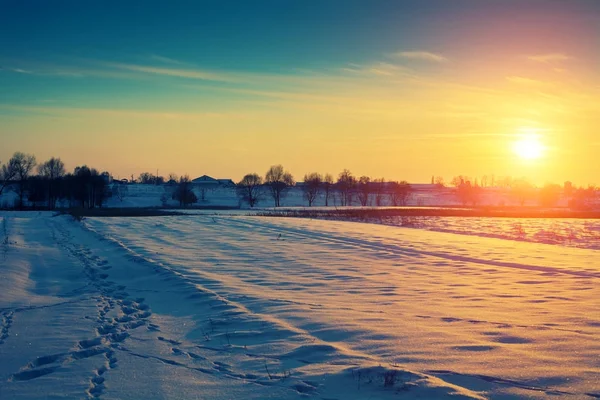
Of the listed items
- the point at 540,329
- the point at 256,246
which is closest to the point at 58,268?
the point at 256,246

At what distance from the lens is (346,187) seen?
135375mm

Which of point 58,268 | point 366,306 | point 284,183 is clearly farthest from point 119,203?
point 366,306

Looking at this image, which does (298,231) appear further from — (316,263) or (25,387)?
(25,387)

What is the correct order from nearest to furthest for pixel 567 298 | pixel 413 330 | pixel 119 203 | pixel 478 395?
pixel 478 395, pixel 413 330, pixel 567 298, pixel 119 203

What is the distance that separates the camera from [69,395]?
5.78 meters

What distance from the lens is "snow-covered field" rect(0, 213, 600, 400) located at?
6043 millimetres

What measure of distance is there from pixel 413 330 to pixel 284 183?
12665 cm

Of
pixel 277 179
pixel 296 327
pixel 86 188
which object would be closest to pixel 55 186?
pixel 86 188

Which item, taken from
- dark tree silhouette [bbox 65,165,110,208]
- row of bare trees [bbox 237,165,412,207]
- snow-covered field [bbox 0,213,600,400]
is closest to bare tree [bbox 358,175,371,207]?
row of bare trees [bbox 237,165,412,207]

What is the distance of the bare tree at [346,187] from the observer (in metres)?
135

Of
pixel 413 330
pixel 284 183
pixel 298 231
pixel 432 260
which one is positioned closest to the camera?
pixel 413 330

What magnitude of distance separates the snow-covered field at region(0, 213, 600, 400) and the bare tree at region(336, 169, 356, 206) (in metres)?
118

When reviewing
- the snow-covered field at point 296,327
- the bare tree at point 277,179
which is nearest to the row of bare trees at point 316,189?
the bare tree at point 277,179

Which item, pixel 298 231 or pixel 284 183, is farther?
pixel 284 183
